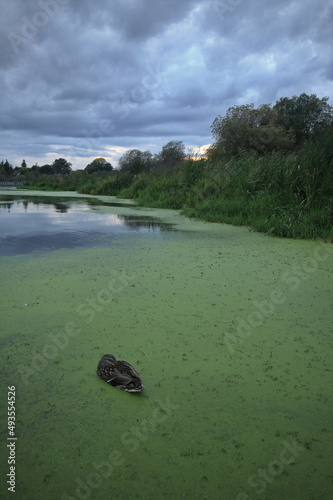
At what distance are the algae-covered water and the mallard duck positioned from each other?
37 mm

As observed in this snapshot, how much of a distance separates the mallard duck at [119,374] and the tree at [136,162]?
50.8 feet

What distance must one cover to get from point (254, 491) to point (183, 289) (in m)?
1.58

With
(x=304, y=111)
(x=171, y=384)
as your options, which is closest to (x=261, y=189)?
(x=171, y=384)

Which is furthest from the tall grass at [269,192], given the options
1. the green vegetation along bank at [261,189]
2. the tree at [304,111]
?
the tree at [304,111]

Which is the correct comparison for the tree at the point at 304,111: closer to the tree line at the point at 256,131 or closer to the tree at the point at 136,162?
the tree line at the point at 256,131

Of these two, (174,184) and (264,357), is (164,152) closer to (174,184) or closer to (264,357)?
→ (174,184)

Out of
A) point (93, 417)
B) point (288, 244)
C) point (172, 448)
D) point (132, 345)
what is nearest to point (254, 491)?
point (172, 448)

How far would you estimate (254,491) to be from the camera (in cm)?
95

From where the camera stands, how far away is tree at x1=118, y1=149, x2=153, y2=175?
56.5ft

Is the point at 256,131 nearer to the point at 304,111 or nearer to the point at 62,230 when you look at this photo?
the point at 304,111

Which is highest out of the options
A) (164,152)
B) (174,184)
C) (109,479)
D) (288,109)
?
(288,109)

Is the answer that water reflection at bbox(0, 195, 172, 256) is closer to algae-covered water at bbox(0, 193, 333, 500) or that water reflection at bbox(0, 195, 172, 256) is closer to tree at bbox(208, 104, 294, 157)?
algae-covered water at bbox(0, 193, 333, 500)

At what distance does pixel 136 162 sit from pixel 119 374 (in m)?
16.8

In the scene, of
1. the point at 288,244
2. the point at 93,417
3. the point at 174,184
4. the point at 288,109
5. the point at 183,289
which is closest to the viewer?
the point at 93,417
